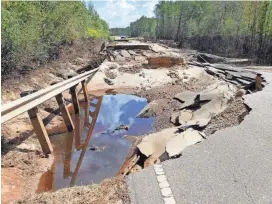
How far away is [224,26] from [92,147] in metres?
57.3

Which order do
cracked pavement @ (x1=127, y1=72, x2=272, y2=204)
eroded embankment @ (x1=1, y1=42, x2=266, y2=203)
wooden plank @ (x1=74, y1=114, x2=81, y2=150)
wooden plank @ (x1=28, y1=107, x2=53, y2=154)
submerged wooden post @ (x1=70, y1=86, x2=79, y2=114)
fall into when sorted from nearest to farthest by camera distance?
cracked pavement @ (x1=127, y1=72, x2=272, y2=204) → eroded embankment @ (x1=1, y1=42, x2=266, y2=203) → wooden plank @ (x1=28, y1=107, x2=53, y2=154) → wooden plank @ (x1=74, y1=114, x2=81, y2=150) → submerged wooden post @ (x1=70, y1=86, x2=79, y2=114)

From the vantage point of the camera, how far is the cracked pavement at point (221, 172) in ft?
15.6

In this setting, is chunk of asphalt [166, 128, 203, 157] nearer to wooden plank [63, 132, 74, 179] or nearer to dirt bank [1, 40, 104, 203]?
wooden plank [63, 132, 74, 179]

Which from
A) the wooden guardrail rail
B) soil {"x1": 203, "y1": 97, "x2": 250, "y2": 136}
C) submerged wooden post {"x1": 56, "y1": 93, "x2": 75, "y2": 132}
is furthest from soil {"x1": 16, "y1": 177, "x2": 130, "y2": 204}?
submerged wooden post {"x1": 56, "y1": 93, "x2": 75, "y2": 132}

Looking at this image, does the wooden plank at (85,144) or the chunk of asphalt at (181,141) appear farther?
the wooden plank at (85,144)

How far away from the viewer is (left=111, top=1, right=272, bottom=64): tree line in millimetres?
42500

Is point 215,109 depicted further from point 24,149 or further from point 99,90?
point 99,90

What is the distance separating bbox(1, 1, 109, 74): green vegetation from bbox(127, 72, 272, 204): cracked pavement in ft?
32.4

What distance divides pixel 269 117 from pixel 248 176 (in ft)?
10.7

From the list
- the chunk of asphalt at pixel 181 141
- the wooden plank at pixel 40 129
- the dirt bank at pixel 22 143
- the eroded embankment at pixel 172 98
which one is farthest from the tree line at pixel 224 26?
the wooden plank at pixel 40 129

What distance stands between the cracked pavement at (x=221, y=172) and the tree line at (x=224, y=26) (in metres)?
30.4

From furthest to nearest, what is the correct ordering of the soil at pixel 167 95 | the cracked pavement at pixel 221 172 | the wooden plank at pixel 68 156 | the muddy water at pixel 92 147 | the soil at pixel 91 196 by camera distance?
1. the soil at pixel 167 95
2. the wooden plank at pixel 68 156
3. the muddy water at pixel 92 147
4. the soil at pixel 91 196
5. the cracked pavement at pixel 221 172

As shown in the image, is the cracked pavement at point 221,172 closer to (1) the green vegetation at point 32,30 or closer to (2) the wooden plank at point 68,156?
(2) the wooden plank at point 68,156

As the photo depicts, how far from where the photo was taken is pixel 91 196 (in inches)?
196
